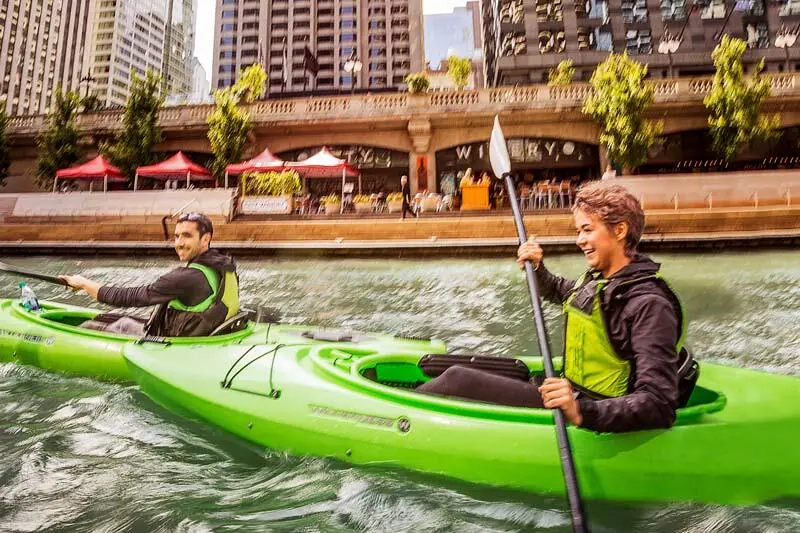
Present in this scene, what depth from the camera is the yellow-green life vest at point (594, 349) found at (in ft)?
7.59

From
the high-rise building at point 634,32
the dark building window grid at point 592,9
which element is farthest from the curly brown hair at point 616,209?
the dark building window grid at point 592,9

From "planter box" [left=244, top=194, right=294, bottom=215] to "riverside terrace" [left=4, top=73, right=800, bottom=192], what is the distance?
7.13 meters

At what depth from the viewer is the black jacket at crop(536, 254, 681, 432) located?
82.4 inches

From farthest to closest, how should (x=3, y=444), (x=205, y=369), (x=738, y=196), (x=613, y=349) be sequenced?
(x=738, y=196)
(x=205, y=369)
(x=3, y=444)
(x=613, y=349)

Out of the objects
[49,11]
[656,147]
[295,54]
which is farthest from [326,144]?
[49,11]

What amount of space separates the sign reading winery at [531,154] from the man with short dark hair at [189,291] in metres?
21.2

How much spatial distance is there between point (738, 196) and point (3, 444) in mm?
19315

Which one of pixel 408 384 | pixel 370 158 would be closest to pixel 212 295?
pixel 408 384

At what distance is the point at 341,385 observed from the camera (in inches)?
131

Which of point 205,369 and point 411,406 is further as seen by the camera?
point 205,369

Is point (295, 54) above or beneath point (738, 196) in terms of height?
Result: above

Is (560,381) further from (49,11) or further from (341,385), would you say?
(49,11)

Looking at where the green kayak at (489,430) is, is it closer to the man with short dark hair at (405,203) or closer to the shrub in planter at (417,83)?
→ the man with short dark hair at (405,203)

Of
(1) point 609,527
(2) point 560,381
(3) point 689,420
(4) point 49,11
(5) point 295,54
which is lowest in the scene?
(1) point 609,527
